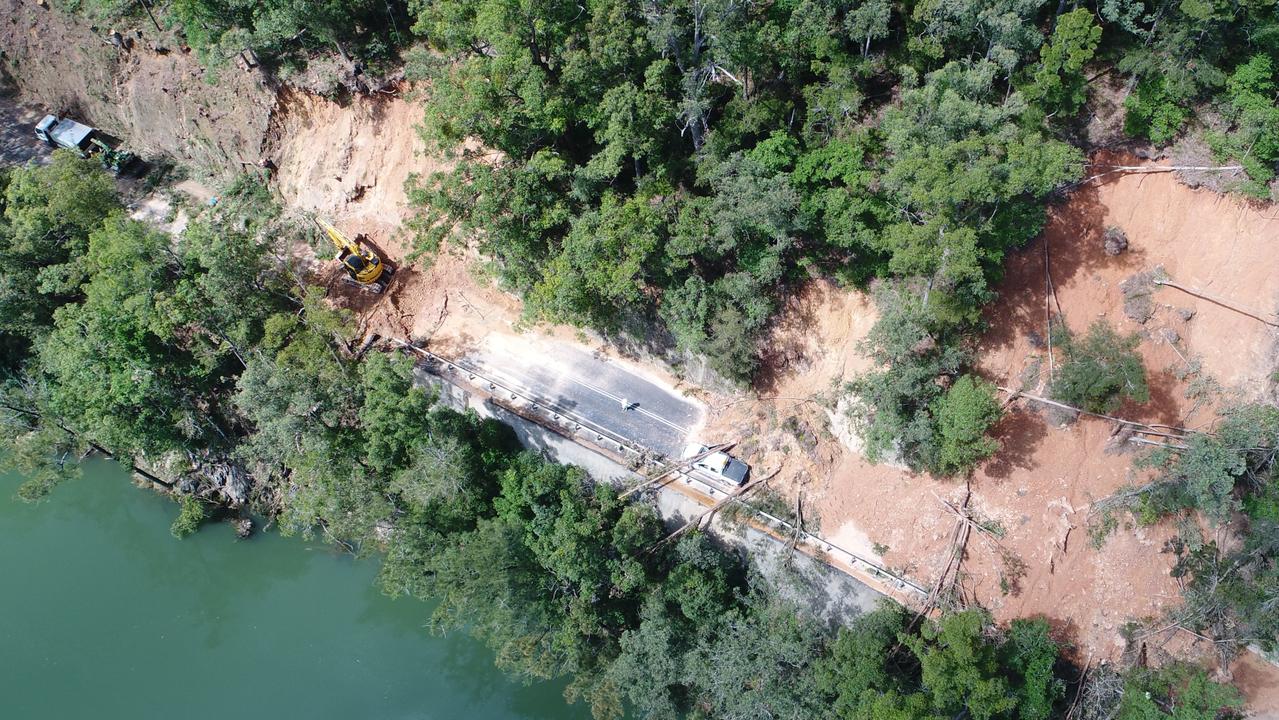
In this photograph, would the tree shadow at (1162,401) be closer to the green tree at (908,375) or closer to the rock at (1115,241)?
the rock at (1115,241)

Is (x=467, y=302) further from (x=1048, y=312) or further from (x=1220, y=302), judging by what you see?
(x=1220, y=302)

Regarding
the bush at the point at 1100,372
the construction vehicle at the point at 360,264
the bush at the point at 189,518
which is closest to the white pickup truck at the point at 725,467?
the bush at the point at 1100,372

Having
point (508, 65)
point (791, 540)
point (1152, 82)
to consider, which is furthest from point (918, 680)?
point (508, 65)

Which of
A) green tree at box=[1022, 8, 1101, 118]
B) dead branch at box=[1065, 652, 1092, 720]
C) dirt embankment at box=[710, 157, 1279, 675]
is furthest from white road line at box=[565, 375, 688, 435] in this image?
green tree at box=[1022, 8, 1101, 118]

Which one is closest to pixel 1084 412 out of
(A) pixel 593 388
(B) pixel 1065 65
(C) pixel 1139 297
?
(C) pixel 1139 297

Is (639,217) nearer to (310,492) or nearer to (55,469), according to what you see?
(310,492)

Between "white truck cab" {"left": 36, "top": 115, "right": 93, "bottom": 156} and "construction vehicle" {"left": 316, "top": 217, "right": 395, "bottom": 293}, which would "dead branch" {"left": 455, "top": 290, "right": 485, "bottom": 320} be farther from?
"white truck cab" {"left": 36, "top": 115, "right": 93, "bottom": 156}
